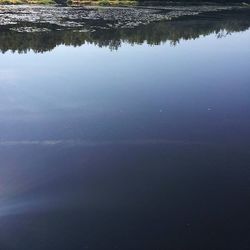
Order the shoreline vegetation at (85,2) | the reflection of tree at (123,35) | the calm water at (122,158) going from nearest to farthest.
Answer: the calm water at (122,158) → the reflection of tree at (123,35) → the shoreline vegetation at (85,2)

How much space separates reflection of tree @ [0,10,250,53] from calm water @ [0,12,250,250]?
442 centimetres

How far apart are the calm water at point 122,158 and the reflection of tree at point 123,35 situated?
4.42 meters

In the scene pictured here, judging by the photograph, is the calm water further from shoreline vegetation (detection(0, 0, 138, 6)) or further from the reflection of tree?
shoreline vegetation (detection(0, 0, 138, 6))

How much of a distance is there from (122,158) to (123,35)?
19.7 m

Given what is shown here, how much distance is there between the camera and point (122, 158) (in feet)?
37.2

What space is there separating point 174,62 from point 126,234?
15.7m

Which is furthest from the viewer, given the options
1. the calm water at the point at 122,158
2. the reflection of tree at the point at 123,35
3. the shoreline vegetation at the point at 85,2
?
the shoreline vegetation at the point at 85,2

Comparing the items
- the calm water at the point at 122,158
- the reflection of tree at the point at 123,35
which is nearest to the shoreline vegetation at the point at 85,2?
the reflection of tree at the point at 123,35

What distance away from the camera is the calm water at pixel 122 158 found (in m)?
8.28

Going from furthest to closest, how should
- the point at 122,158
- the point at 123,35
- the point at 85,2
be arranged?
the point at 85,2, the point at 123,35, the point at 122,158

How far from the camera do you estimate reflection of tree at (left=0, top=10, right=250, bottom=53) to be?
2505 cm

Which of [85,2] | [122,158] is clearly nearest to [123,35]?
[122,158]

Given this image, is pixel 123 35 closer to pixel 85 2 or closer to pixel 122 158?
pixel 122 158

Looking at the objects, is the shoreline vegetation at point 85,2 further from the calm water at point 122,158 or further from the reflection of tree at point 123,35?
the calm water at point 122,158
